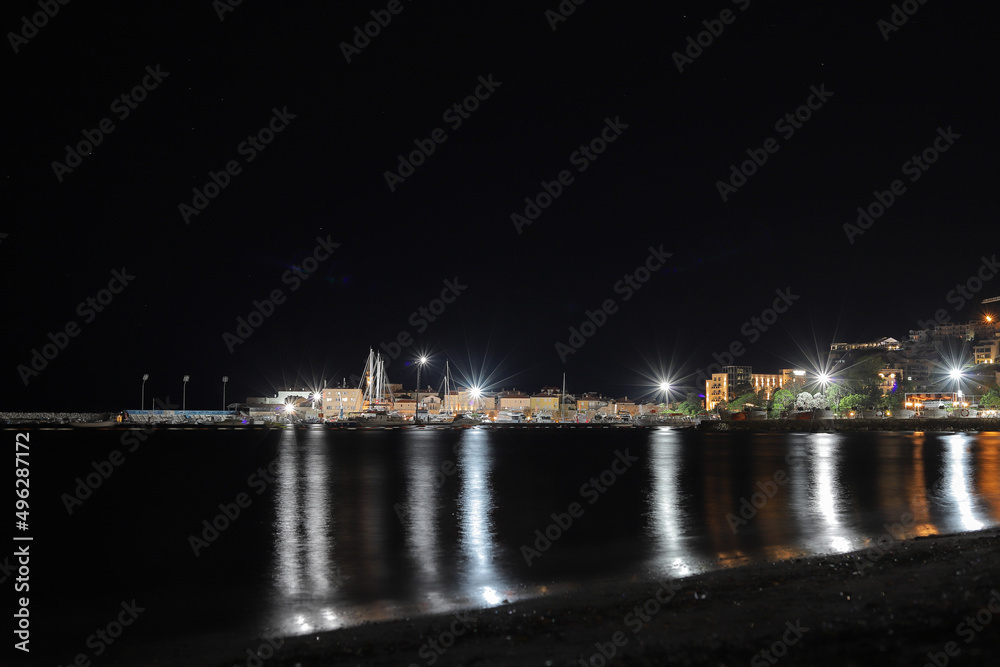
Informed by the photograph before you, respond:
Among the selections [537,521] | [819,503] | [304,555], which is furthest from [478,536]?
[819,503]

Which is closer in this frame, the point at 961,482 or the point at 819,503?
the point at 819,503

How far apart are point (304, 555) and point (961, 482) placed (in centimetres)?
3297

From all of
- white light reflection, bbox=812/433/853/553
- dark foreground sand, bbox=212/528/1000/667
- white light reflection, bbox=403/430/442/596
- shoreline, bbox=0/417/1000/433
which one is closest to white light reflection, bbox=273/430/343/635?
dark foreground sand, bbox=212/528/1000/667

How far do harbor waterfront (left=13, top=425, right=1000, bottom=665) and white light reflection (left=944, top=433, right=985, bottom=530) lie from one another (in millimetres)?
158

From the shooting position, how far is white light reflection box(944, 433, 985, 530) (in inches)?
919

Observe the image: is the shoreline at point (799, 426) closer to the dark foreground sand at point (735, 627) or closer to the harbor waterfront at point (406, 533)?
the harbor waterfront at point (406, 533)

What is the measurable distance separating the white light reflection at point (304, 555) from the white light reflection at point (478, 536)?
2.96 metres

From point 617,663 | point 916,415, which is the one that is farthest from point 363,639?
point 916,415

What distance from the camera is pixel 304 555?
18.8m

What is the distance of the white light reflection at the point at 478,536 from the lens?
14773 millimetres

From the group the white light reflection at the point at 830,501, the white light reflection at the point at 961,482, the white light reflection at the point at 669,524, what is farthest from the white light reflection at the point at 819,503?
the white light reflection at the point at 961,482

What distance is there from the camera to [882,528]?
22219 mm

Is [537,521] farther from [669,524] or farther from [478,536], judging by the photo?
[669,524]

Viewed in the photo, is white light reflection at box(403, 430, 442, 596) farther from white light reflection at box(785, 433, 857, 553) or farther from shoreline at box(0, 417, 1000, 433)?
shoreline at box(0, 417, 1000, 433)
